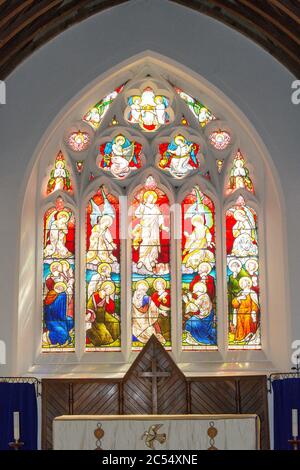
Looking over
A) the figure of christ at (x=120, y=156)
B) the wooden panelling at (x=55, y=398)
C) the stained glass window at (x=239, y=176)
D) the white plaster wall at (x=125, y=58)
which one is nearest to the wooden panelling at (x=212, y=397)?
the wooden panelling at (x=55, y=398)

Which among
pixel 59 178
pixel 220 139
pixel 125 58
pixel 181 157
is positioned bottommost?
pixel 59 178

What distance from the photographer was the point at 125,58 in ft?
47.1

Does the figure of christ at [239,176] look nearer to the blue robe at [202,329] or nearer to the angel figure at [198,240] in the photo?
the angel figure at [198,240]

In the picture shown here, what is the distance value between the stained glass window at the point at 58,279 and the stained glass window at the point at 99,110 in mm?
1304

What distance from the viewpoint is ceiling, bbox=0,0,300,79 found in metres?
13.0

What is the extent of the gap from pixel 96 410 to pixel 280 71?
18.1ft

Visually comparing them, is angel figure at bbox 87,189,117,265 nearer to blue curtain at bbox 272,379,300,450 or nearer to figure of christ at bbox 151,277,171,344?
figure of christ at bbox 151,277,171,344

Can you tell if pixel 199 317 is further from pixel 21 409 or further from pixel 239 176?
pixel 21 409

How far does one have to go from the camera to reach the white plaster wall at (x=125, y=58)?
13.9m

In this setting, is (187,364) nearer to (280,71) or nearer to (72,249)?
(72,249)

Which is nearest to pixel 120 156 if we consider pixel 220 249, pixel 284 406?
pixel 220 249

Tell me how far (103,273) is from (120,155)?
73.4 inches

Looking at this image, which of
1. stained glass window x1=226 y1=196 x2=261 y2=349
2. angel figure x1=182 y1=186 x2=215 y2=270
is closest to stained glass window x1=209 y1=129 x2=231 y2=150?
stained glass window x1=226 y1=196 x2=261 y2=349

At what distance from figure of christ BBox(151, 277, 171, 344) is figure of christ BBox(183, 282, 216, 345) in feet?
0.87
